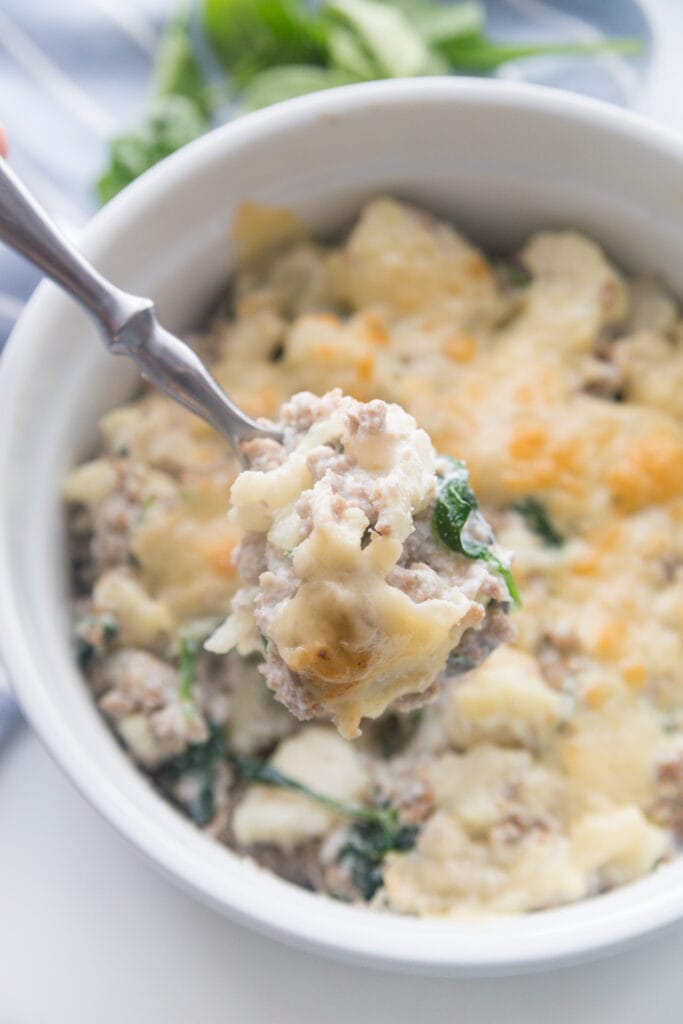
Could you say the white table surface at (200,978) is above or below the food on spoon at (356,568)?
below

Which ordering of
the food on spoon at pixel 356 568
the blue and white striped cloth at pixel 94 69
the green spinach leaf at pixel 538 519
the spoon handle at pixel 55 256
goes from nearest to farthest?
1. the food on spoon at pixel 356 568
2. the spoon handle at pixel 55 256
3. the green spinach leaf at pixel 538 519
4. the blue and white striped cloth at pixel 94 69

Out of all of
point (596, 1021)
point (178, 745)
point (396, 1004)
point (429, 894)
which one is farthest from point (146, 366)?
point (596, 1021)

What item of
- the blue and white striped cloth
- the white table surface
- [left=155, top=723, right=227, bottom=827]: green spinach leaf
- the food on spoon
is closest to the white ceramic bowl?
[left=155, top=723, right=227, bottom=827]: green spinach leaf

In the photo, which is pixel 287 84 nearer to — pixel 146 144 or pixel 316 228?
pixel 146 144

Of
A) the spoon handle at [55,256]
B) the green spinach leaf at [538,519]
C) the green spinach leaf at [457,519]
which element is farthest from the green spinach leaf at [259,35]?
the green spinach leaf at [457,519]

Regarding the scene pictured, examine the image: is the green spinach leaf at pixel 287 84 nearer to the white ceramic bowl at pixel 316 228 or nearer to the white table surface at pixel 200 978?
the white ceramic bowl at pixel 316 228

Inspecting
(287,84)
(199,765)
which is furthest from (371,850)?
(287,84)

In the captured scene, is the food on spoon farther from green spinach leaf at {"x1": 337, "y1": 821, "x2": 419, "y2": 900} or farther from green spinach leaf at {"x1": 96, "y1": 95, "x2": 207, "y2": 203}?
green spinach leaf at {"x1": 96, "y1": 95, "x2": 207, "y2": 203}
